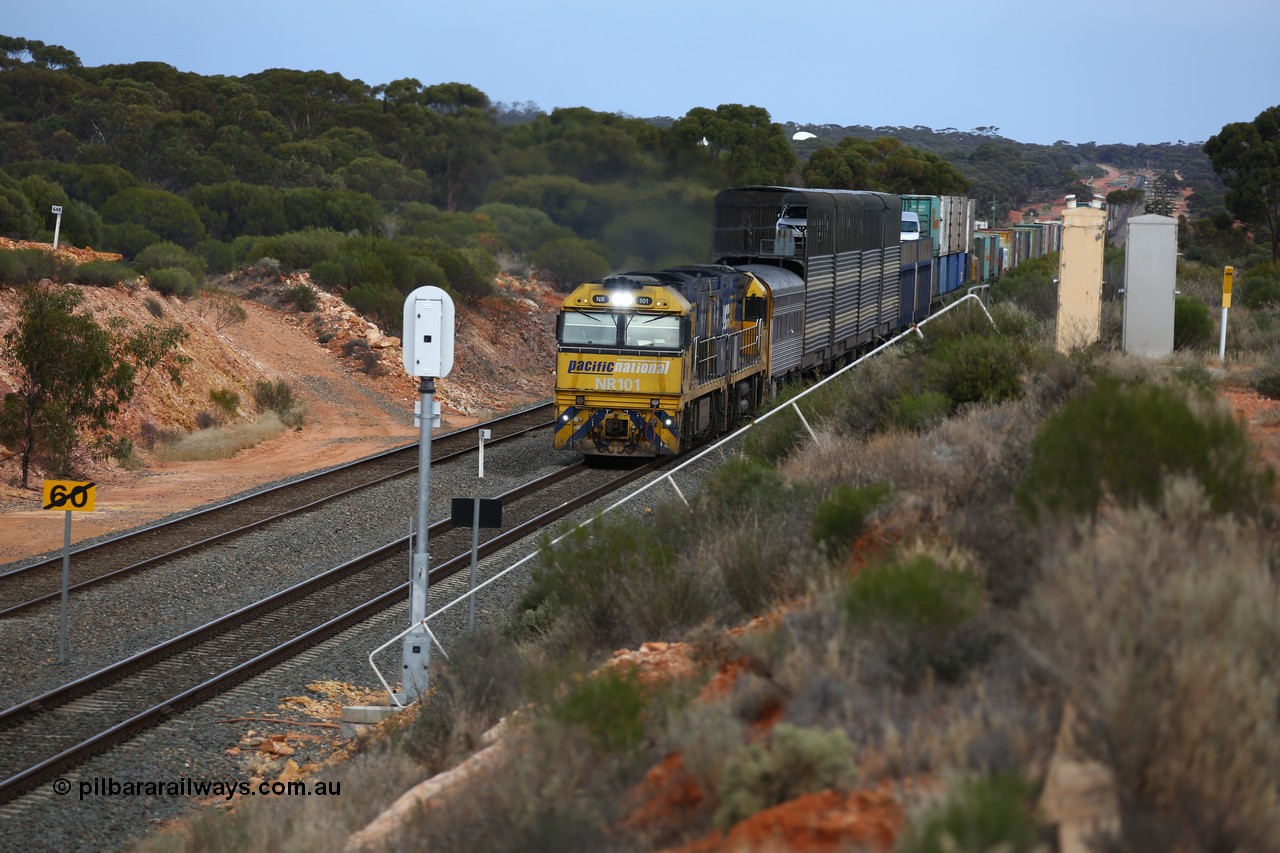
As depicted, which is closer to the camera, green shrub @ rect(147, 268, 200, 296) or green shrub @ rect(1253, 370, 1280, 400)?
green shrub @ rect(1253, 370, 1280, 400)

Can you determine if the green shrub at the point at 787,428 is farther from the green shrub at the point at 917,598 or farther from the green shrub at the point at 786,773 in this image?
the green shrub at the point at 786,773

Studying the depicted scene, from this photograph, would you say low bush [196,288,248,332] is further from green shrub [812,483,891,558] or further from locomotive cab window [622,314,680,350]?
green shrub [812,483,891,558]

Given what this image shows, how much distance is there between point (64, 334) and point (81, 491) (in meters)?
10.8

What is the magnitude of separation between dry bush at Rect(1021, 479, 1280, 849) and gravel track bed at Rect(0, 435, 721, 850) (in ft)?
20.4

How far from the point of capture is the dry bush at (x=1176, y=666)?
4.61 metres

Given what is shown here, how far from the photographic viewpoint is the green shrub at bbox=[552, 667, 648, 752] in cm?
637

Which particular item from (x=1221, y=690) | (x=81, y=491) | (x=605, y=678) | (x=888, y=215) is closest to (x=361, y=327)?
(x=888, y=215)

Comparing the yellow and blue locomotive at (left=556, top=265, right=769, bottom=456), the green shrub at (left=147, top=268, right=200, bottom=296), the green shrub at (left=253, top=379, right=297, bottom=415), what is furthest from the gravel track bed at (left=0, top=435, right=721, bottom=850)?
the green shrub at (left=147, top=268, right=200, bottom=296)

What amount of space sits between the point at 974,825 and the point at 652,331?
17.0m

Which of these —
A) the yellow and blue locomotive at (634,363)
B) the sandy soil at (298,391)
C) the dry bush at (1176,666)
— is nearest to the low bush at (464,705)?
the dry bush at (1176,666)

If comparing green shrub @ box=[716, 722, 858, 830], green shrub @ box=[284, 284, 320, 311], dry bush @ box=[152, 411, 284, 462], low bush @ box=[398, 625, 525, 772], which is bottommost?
dry bush @ box=[152, 411, 284, 462]

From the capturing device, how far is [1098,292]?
64.9 feet

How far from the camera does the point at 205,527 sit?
1819cm

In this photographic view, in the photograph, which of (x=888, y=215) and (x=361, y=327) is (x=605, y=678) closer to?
(x=888, y=215)
